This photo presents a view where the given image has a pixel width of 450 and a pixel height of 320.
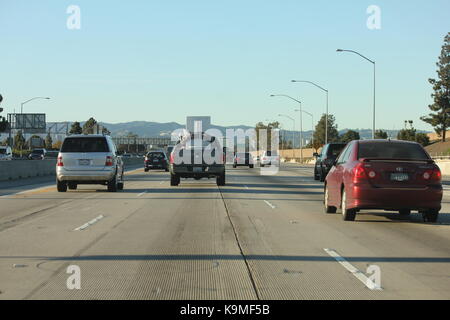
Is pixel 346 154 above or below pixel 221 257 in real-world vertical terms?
above

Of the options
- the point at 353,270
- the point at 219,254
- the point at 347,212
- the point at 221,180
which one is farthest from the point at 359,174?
the point at 221,180

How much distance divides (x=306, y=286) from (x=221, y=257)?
7.08 feet

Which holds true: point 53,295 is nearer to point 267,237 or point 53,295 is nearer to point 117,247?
point 117,247

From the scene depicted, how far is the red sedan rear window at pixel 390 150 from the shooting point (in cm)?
1445

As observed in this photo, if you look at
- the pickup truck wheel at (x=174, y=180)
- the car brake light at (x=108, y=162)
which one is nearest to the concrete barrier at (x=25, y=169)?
the pickup truck wheel at (x=174, y=180)

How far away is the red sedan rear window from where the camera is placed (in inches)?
569

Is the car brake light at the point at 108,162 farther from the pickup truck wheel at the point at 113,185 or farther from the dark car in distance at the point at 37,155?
the dark car in distance at the point at 37,155

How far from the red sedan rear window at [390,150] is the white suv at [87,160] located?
1102cm

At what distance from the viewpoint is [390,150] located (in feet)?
48.0

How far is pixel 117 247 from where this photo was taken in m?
10.5

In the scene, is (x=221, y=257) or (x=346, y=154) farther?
(x=346, y=154)
